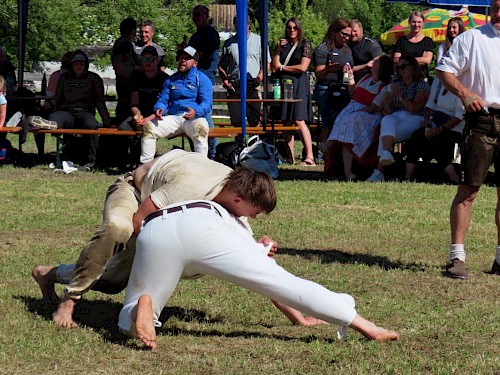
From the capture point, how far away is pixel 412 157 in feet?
41.8

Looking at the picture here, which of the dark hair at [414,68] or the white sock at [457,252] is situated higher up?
the dark hair at [414,68]

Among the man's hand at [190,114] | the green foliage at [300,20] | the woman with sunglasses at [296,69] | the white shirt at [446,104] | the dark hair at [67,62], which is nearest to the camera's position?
the white shirt at [446,104]

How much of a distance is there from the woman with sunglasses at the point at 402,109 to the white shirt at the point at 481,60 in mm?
5248

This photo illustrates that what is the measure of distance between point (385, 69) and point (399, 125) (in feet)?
2.36

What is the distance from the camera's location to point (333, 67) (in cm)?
1402

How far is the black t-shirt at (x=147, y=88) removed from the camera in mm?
13797

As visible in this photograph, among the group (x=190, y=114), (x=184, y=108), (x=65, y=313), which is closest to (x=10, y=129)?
(x=184, y=108)

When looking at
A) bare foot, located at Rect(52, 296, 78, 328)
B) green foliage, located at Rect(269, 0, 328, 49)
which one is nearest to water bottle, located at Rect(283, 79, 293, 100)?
bare foot, located at Rect(52, 296, 78, 328)

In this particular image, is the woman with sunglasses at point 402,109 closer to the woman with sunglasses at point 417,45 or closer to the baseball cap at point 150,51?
the woman with sunglasses at point 417,45

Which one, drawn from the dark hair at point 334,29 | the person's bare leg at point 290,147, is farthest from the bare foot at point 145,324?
the person's bare leg at point 290,147

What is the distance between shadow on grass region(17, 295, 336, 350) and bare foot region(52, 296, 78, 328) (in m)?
0.10

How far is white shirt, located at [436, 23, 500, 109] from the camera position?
281 inches

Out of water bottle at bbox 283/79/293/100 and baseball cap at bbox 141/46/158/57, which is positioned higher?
baseball cap at bbox 141/46/158/57

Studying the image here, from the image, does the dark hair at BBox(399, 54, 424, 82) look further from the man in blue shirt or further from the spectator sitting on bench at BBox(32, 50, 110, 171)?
the spectator sitting on bench at BBox(32, 50, 110, 171)
